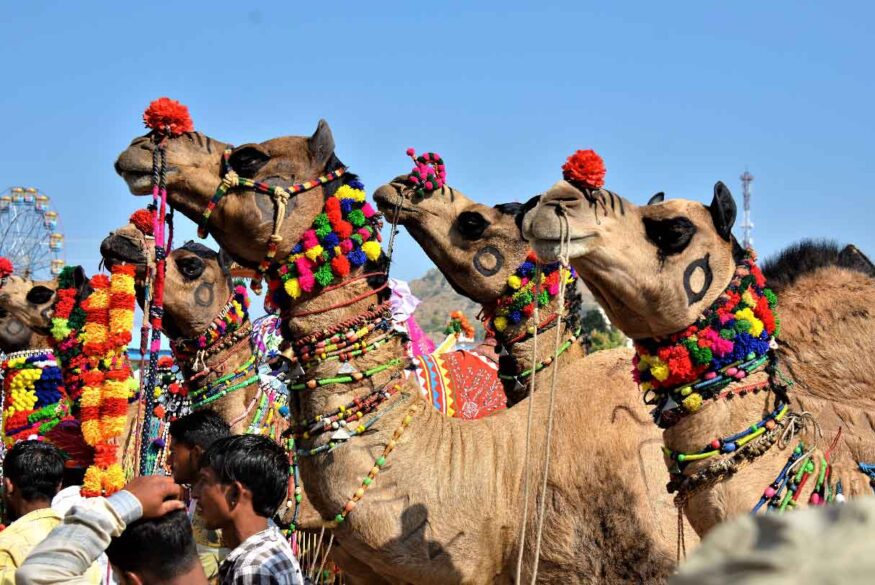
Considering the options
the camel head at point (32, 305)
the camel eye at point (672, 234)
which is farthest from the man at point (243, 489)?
the camel head at point (32, 305)

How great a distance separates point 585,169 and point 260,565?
1.87 metres

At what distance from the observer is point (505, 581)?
469 centimetres

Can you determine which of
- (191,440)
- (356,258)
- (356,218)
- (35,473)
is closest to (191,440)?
(191,440)

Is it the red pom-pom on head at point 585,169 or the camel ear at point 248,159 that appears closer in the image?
the red pom-pom on head at point 585,169

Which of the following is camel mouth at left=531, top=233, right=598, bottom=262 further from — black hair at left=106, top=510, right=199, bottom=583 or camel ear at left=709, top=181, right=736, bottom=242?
black hair at left=106, top=510, right=199, bottom=583

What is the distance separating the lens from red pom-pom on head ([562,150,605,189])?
12.9ft

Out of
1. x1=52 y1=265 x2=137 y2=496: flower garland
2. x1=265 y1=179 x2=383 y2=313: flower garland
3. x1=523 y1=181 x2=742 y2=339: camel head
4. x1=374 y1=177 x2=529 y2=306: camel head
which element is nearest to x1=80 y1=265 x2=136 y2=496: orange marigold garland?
x1=52 y1=265 x2=137 y2=496: flower garland

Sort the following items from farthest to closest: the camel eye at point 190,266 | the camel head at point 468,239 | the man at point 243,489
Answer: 1. the camel eye at point 190,266
2. the camel head at point 468,239
3. the man at point 243,489

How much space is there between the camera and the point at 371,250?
16.1 ft

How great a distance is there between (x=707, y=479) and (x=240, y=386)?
3887 mm

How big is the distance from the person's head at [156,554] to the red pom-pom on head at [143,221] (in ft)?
11.6

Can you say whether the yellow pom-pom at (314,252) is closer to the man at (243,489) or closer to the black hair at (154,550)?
the man at (243,489)

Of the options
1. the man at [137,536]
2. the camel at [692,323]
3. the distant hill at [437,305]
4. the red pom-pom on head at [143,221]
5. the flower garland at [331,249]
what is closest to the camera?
the man at [137,536]

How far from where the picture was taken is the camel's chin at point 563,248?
3746mm
